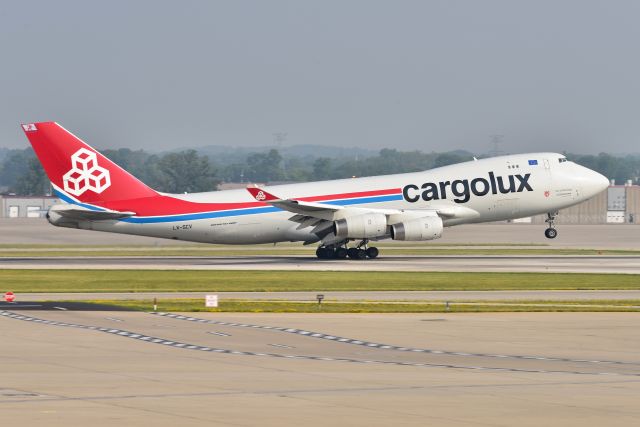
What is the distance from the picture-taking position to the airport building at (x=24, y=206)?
591 ft

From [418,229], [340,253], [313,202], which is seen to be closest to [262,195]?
[313,202]

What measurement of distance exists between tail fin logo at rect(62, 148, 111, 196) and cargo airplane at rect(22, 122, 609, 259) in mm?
60

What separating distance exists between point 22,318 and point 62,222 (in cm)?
3260

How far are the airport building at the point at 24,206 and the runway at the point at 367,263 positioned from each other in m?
105

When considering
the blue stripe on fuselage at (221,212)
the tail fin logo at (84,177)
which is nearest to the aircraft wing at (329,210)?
the blue stripe on fuselage at (221,212)

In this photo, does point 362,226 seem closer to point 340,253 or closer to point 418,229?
point 418,229

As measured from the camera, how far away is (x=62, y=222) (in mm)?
70500

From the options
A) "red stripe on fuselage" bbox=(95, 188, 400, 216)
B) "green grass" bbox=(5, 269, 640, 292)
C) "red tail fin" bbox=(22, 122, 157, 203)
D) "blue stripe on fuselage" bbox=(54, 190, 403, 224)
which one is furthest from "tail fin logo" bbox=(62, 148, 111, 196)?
"green grass" bbox=(5, 269, 640, 292)

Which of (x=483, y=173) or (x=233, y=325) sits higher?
(x=483, y=173)

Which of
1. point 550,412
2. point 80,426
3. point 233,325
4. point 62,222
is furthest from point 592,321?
point 62,222

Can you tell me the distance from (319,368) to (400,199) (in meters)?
45.7

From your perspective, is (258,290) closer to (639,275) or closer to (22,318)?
(22,318)

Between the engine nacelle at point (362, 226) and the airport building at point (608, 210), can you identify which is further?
the airport building at point (608, 210)

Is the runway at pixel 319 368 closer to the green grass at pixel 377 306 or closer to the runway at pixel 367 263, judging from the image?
the green grass at pixel 377 306
